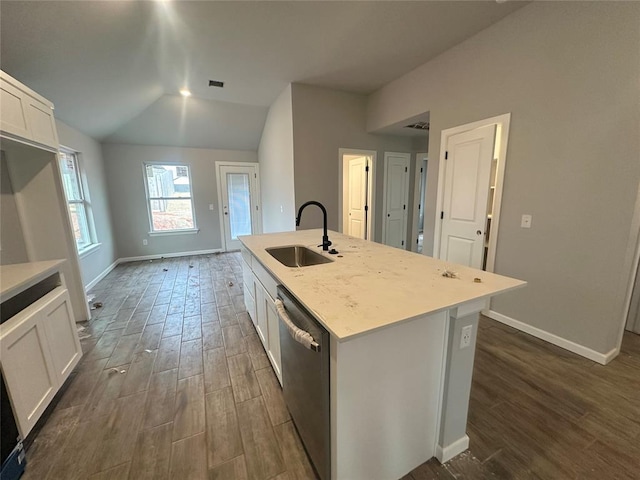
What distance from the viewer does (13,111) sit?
190 cm

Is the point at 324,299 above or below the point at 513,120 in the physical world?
below

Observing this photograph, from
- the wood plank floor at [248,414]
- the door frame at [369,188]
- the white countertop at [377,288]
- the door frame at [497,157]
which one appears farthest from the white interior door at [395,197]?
the white countertop at [377,288]

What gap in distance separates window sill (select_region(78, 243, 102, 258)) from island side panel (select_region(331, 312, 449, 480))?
4.24 m

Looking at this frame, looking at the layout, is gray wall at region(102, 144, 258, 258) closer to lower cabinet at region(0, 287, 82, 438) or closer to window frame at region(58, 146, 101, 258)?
window frame at region(58, 146, 101, 258)

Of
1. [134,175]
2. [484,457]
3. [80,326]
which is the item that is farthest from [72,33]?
[484,457]

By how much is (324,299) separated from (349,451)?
628 mm

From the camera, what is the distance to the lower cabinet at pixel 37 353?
1.32m

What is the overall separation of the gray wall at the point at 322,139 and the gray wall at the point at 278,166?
0.14 metres

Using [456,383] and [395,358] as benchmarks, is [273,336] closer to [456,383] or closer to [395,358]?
[395,358]

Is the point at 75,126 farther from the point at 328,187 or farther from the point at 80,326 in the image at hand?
the point at 328,187

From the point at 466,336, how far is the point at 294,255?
1.54 meters

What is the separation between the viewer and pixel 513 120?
96.3 inches

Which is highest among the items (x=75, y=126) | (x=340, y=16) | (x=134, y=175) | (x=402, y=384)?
(x=340, y=16)

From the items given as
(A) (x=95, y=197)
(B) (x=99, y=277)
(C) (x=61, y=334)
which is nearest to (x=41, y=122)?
(C) (x=61, y=334)
